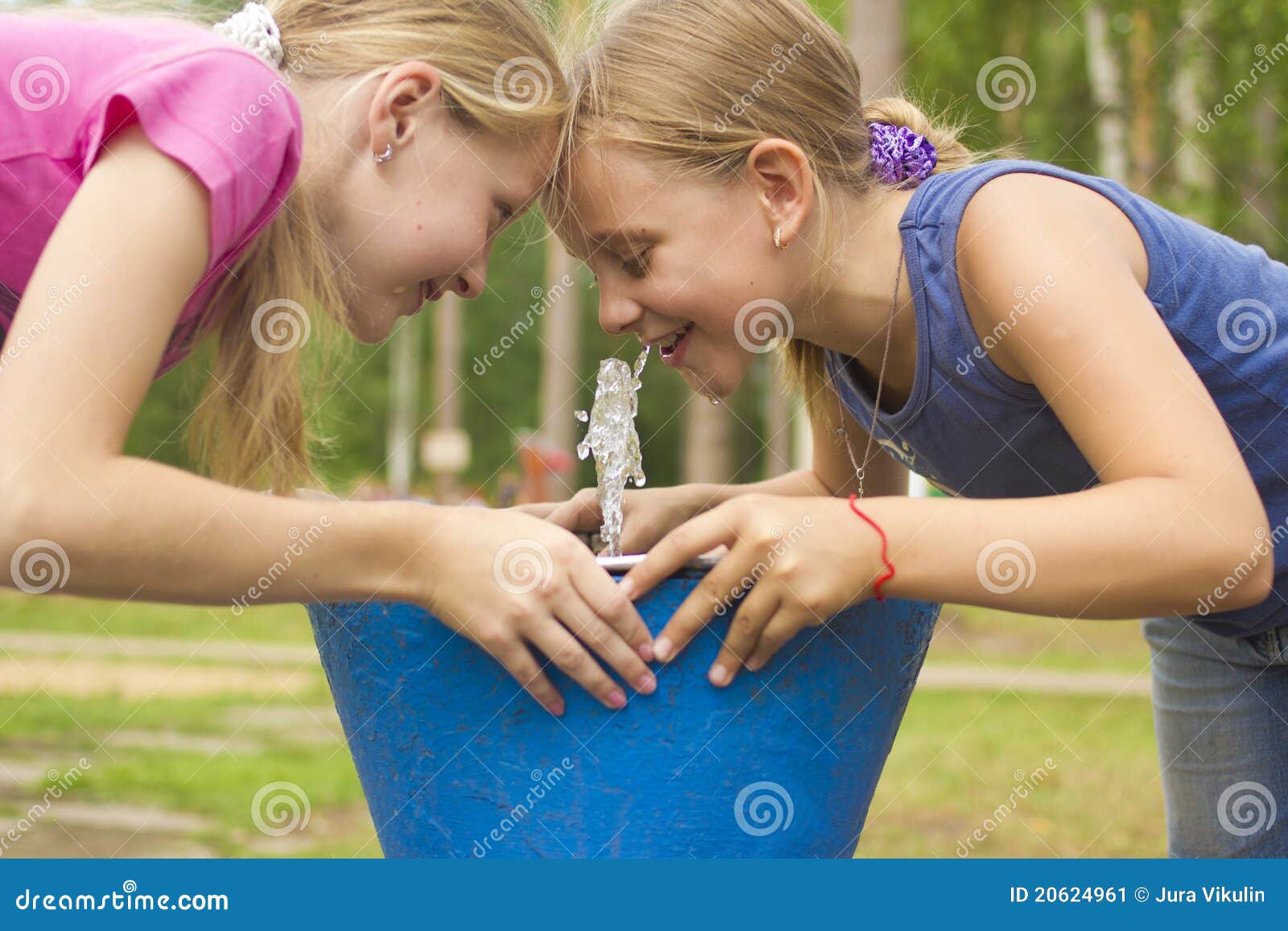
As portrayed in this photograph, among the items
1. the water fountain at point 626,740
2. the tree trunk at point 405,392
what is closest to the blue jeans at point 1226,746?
the water fountain at point 626,740

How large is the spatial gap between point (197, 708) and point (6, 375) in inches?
183

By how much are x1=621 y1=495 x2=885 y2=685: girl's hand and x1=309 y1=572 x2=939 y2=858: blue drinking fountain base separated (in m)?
0.03

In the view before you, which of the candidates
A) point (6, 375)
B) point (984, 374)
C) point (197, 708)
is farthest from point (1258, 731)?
point (197, 708)

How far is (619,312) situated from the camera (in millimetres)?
1846

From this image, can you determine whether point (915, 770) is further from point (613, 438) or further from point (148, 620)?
point (148, 620)

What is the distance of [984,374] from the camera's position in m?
1.74

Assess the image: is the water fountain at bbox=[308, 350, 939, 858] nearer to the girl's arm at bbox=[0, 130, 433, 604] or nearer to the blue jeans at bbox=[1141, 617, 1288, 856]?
the girl's arm at bbox=[0, 130, 433, 604]

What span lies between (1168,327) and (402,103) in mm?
1082

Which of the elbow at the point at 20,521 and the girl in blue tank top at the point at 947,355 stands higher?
the girl in blue tank top at the point at 947,355

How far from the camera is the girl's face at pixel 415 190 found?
1697 mm

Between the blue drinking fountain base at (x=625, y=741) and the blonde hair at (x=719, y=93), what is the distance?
665 mm

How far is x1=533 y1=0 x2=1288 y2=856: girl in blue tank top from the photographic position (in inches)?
54.2

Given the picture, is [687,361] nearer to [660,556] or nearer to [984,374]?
[984,374]

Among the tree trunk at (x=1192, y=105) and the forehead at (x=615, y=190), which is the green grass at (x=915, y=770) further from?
the tree trunk at (x=1192, y=105)
